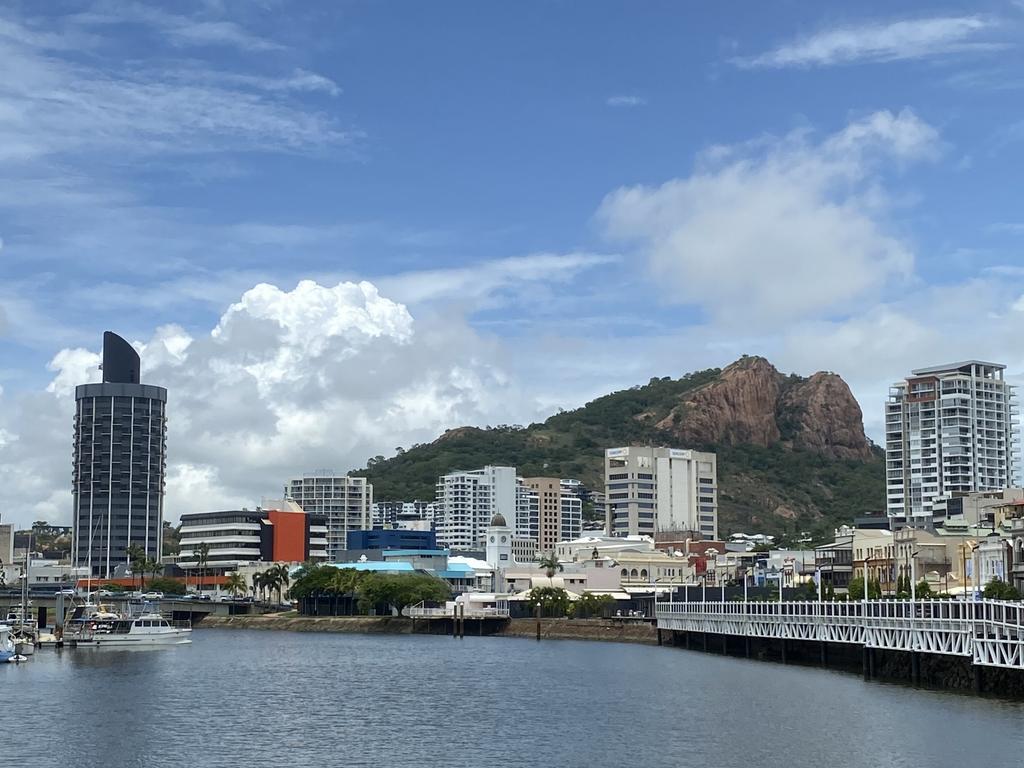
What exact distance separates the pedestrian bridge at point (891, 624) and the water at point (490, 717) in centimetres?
335

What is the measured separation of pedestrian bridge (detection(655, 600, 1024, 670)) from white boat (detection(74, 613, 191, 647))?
60800 millimetres

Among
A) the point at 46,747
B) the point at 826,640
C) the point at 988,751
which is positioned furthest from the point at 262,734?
the point at 826,640

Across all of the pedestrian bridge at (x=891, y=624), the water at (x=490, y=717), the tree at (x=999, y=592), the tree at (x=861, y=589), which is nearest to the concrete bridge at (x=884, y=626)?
the pedestrian bridge at (x=891, y=624)

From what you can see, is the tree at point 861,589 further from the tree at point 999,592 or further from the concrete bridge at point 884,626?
the tree at point 999,592

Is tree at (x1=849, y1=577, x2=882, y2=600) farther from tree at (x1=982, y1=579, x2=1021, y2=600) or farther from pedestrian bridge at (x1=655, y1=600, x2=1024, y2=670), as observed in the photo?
tree at (x1=982, y1=579, x2=1021, y2=600)

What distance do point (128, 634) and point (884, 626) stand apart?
94474 mm

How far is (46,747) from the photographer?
248 feet

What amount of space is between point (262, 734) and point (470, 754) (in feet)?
46.3

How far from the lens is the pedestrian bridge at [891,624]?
→ 279 feet

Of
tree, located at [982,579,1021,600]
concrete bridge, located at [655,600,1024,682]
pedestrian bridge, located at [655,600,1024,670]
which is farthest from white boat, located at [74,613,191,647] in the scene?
tree, located at [982,579,1021,600]

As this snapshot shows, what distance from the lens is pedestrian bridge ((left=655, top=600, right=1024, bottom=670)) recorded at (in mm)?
85125

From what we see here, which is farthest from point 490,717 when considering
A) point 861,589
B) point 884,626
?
point 861,589

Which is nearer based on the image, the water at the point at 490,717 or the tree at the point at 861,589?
the water at the point at 490,717

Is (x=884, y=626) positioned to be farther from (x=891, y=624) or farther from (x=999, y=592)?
(x=999, y=592)
